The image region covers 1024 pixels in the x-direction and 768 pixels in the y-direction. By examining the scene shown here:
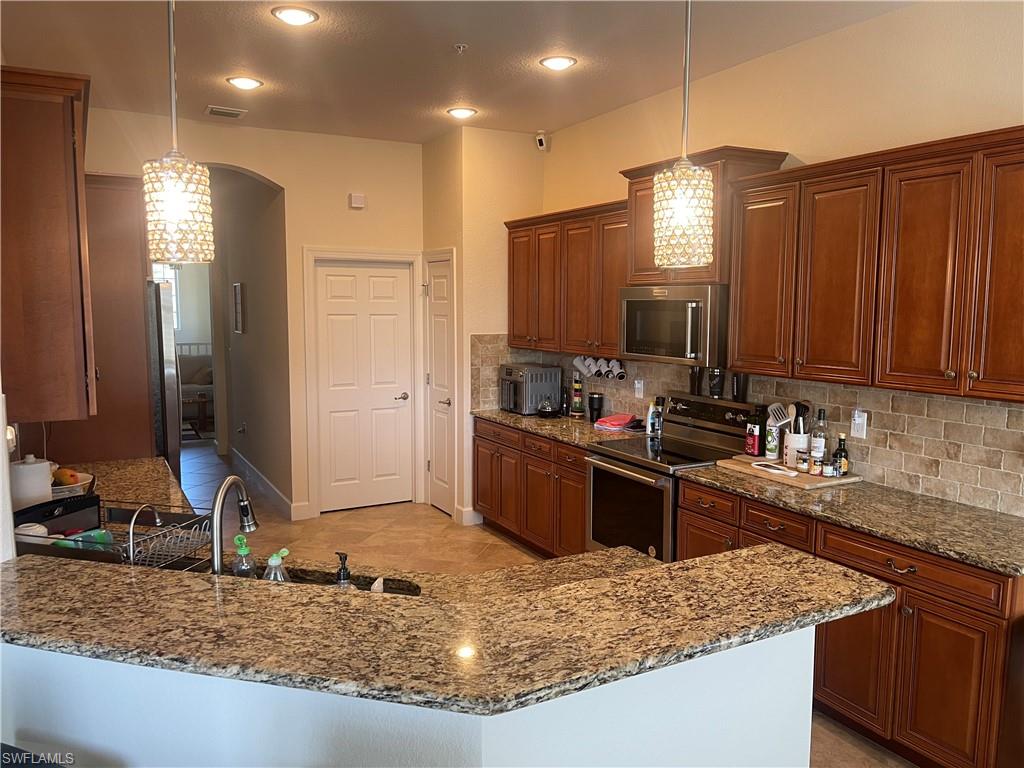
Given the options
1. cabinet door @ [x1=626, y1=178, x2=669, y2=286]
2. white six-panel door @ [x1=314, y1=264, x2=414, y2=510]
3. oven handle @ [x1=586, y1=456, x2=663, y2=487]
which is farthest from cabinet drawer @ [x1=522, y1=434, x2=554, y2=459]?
white six-panel door @ [x1=314, y1=264, x2=414, y2=510]

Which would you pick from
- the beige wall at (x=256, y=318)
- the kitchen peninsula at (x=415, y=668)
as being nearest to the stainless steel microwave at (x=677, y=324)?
the kitchen peninsula at (x=415, y=668)

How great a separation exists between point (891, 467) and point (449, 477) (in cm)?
341

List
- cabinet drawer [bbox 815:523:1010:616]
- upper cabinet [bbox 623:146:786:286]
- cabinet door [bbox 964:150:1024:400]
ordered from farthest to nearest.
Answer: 1. upper cabinet [bbox 623:146:786:286]
2. cabinet door [bbox 964:150:1024:400]
3. cabinet drawer [bbox 815:523:1010:616]

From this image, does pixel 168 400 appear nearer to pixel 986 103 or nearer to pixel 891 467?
pixel 891 467

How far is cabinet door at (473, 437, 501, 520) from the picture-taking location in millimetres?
5352

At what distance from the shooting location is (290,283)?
18.5 ft

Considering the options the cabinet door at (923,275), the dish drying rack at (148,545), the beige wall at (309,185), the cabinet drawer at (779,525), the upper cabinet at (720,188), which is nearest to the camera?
the dish drying rack at (148,545)

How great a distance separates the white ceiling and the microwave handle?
4.19ft

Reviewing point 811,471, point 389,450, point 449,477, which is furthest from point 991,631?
point 389,450

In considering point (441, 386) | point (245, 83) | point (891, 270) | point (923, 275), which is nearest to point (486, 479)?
point (441, 386)

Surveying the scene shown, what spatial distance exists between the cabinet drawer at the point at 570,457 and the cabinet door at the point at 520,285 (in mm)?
1043

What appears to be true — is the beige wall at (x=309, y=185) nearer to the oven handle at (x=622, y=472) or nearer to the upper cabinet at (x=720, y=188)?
the upper cabinet at (x=720, y=188)

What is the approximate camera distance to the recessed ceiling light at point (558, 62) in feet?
12.5

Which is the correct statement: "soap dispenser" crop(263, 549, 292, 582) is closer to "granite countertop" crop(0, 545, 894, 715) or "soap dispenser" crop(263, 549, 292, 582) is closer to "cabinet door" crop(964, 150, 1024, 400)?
"granite countertop" crop(0, 545, 894, 715)
